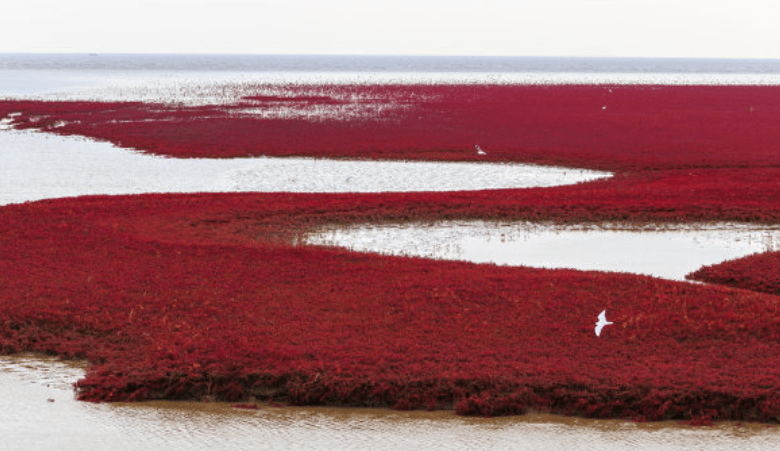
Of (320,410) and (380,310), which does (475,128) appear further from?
(320,410)

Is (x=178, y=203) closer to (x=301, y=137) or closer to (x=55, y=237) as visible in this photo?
(x=55, y=237)

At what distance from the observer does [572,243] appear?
2262 centimetres

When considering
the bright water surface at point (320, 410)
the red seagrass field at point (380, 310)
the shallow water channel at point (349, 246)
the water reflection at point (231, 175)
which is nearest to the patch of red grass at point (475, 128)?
the water reflection at point (231, 175)

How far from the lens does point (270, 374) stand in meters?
12.3

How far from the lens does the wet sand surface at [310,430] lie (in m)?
10.9

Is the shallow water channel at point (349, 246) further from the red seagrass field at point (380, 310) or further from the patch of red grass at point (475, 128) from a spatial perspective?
the patch of red grass at point (475, 128)

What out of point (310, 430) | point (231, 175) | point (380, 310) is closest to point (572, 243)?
point (380, 310)

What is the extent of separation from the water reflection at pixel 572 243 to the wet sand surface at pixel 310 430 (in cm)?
817

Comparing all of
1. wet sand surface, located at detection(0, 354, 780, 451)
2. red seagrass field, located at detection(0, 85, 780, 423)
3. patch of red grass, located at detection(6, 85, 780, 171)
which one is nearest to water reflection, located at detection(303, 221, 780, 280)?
red seagrass field, located at detection(0, 85, 780, 423)

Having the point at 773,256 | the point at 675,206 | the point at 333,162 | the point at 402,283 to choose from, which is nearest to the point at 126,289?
the point at 402,283

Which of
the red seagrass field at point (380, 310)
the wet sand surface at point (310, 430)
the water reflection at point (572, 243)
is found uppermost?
the red seagrass field at point (380, 310)

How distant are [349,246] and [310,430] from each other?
10555 mm

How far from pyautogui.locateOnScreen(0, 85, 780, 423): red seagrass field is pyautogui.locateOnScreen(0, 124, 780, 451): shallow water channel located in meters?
0.39

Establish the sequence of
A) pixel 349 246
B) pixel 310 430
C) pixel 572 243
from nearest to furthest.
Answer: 1. pixel 310 430
2. pixel 349 246
3. pixel 572 243
